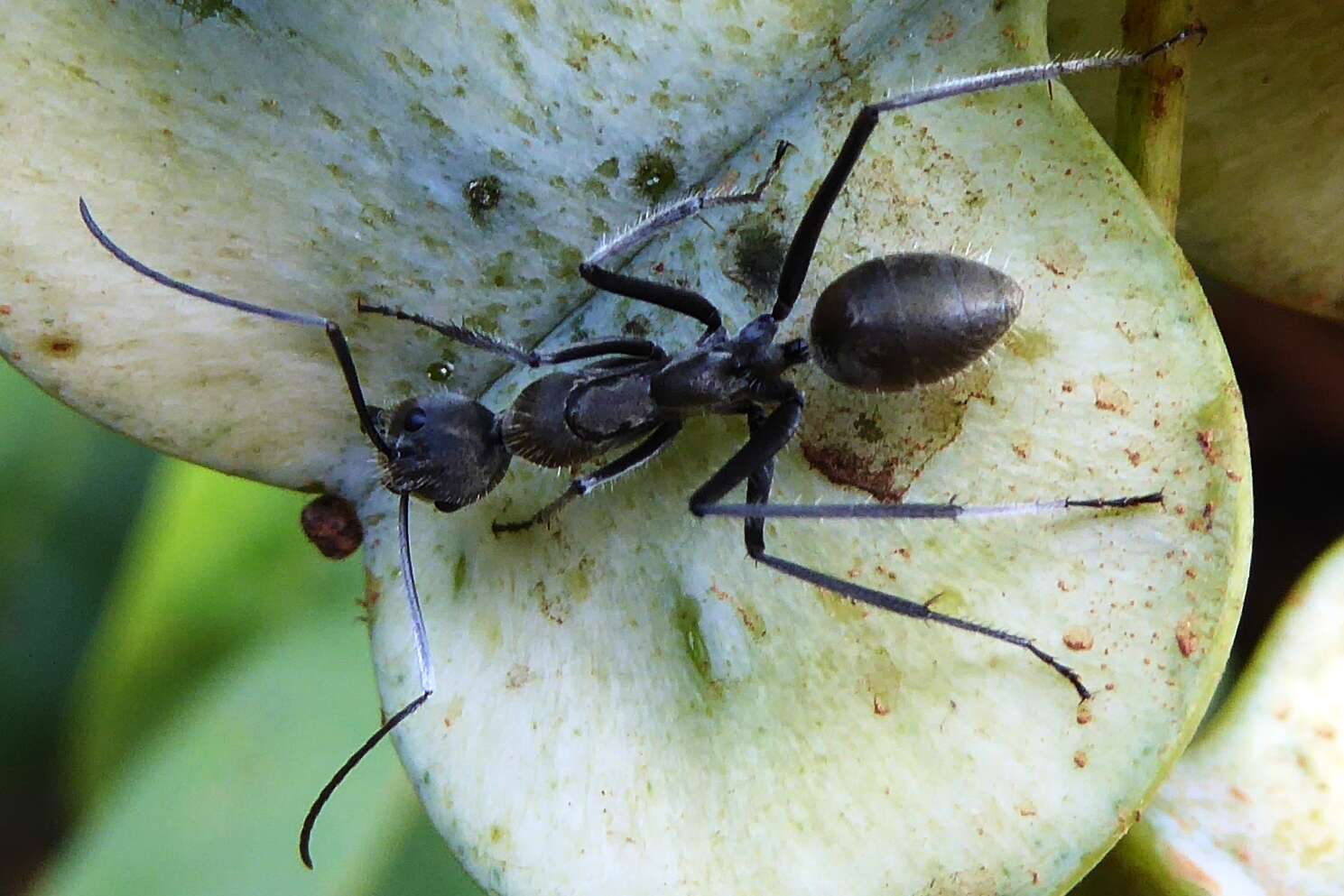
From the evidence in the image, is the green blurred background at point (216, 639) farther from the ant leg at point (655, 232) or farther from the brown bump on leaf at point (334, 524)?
the ant leg at point (655, 232)

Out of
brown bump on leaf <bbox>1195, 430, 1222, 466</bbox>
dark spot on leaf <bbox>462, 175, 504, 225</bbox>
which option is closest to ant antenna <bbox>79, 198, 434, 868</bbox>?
dark spot on leaf <bbox>462, 175, 504, 225</bbox>

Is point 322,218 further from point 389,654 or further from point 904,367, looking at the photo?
point 904,367

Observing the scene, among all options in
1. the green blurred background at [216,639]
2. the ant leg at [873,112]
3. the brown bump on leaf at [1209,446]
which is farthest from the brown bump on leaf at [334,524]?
the brown bump on leaf at [1209,446]

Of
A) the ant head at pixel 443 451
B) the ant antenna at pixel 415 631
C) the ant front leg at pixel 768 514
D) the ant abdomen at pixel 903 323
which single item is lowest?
the ant antenna at pixel 415 631

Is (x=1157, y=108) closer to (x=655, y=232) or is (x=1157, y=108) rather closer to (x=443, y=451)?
(x=655, y=232)

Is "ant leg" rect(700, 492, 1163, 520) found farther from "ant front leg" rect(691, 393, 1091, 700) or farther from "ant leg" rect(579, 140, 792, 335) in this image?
"ant leg" rect(579, 140, 792, 335)

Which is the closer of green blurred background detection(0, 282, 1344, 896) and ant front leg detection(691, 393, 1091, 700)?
ant front leg detection(691, 393, 1091, 700)

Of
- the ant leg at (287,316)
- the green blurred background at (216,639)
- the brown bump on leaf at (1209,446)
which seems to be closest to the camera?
the brown bump on leaf at (1209,446)
